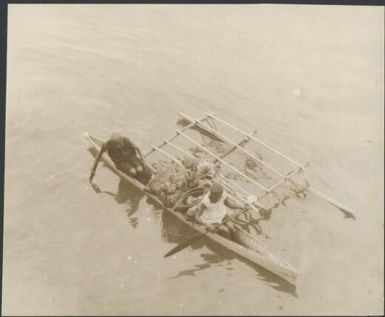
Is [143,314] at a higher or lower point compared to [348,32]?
lower

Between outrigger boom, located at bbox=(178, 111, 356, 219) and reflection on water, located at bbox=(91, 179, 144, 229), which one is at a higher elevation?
outrigger boom, located at bbox=(178, 111, 356, 219)

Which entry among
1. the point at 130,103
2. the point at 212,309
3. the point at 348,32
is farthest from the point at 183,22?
the point at 212,309

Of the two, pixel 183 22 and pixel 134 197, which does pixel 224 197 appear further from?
pixel 183 22

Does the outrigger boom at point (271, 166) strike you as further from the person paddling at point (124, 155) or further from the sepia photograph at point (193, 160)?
the person paddling at point (124, 155)

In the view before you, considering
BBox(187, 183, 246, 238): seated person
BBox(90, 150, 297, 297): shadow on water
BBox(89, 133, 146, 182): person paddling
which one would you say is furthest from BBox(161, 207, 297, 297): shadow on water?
BBox(89, 133, 146, 182): person paddling

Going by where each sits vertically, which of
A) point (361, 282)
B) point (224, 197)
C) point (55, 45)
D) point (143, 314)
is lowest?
point (143, 314)

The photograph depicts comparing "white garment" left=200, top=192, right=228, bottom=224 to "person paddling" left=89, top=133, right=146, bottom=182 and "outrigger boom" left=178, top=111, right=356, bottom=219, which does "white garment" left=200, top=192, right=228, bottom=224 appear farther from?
"person paddling" left=89, top=133, right=146, bottom=182

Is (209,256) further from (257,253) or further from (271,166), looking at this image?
(271,166)
